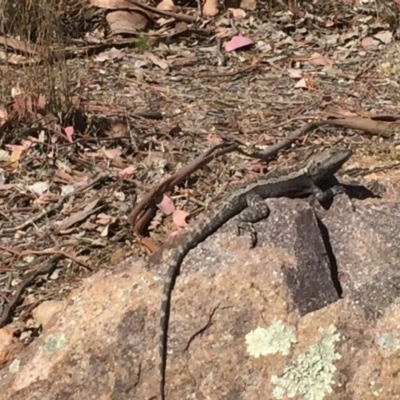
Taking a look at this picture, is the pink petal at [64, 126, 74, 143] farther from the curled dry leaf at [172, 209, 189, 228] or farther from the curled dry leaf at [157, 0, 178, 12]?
the curled dry leaf at [157, 0, 178, 12]

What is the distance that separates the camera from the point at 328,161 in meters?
4.12

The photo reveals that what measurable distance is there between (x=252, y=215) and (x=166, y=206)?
86 cm

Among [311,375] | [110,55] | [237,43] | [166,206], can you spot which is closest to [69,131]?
[166,206]

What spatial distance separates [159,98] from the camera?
5676 mm

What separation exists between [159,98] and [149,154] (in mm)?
943

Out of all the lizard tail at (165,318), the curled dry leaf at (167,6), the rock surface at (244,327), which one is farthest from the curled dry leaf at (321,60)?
the lizard tail at (165,318)

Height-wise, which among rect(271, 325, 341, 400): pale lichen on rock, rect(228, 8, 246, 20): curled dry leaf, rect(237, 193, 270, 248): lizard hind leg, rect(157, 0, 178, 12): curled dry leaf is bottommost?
rect(228, 8, 246, 20): curled dry leaf

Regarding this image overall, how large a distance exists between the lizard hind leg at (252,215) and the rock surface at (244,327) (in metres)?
0.04

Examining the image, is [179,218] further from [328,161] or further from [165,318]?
[165,318]

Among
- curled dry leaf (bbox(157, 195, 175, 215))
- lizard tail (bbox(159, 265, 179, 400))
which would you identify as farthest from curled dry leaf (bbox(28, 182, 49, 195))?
lizard tail (bbox(159, 265, 179, 400))

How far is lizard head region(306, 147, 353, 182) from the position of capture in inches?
158

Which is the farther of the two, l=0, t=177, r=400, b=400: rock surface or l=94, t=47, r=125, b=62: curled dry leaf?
l=94, t=47, r=125, b=62: curled dry leaf

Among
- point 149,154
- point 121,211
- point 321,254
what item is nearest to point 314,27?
point 149,154

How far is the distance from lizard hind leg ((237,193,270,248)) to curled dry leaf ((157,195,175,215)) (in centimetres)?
70
